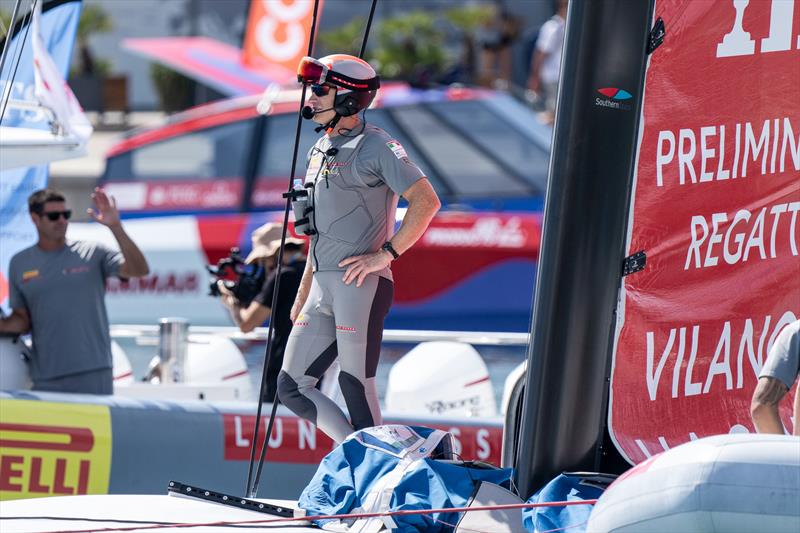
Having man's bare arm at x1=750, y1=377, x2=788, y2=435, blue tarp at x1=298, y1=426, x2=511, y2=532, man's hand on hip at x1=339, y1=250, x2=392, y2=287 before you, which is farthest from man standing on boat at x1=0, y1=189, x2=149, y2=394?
man's bare arm at x1=750, y1=377, x2=788, y2=435

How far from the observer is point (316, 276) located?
5176 mm

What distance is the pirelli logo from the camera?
6547 mm

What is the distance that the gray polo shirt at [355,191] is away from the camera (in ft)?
16.5

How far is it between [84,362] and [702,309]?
11.8 feet

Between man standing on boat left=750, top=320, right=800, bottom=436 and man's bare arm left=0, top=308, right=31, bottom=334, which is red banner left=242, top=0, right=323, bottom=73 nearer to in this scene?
man's bare arm left=0, top=308, right=31, bottom=334

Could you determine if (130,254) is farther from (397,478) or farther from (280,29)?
(280,29)

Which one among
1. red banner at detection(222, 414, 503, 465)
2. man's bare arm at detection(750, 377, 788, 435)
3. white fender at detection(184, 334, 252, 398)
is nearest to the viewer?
man's bare arm at detection(750, 377, 788, 435)

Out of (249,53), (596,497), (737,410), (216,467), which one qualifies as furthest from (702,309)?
(249,53)

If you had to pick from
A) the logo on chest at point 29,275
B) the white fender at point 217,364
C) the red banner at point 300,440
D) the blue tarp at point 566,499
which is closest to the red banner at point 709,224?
the blue tarp at point 566,499

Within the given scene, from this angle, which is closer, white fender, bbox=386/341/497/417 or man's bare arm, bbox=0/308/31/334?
man's bare arm, bbox=0/308/31/334

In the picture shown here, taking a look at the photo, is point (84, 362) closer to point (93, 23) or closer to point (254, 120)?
point (254, 120)

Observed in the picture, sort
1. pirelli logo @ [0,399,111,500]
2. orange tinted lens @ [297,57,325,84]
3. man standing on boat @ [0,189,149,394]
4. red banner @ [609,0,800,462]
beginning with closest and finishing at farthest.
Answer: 1. red banner @ [609,0,800,462]
2. orange tinted lens @ [297,57,325,84]
3. pirelli logo @ [0,399,111,500]
4. man standing on boat @ [0,189,149,394]

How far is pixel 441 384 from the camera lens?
25.5 feet

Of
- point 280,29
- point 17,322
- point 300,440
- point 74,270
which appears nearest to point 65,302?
point 74,270
